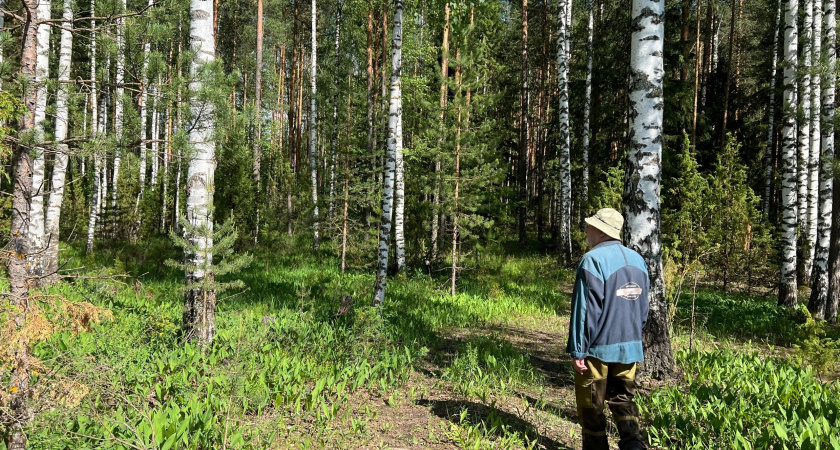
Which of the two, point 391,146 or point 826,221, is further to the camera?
point 826,221

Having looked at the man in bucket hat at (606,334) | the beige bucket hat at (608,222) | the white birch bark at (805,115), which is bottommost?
the man in bucket hat at (606,334)

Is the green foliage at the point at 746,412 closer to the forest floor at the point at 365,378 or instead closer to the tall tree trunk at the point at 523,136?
the forest floor at the point at 365,378

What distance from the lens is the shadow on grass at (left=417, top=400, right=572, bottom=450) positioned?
402 centimetres

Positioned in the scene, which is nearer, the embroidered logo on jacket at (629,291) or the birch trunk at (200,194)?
the embroidered logo on jacket at (629,291)

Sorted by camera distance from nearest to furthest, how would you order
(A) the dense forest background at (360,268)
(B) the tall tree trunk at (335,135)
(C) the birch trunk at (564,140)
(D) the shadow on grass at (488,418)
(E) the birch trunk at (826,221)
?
1. (A) the dense forest background at (360,268)
2. (D) the shadow on grass at (488,418)
3. (E) the birch trunk at (826,221)
4. (B) the tall tree trunk at (335,135)
5. (C) the birch trunk at (564,140)

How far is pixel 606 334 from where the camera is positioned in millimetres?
3408

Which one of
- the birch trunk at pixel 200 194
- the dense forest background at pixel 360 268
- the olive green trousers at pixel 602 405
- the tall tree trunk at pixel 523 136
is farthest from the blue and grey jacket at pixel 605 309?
the tall tree trunk at pixel 523 136

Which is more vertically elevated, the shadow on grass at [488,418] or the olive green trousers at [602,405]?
the olive green trousers at [602,405]

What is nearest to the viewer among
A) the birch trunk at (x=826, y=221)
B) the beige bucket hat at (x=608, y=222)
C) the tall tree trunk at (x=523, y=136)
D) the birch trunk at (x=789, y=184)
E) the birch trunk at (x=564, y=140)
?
the beige bucket hat at (x=608, y=222)

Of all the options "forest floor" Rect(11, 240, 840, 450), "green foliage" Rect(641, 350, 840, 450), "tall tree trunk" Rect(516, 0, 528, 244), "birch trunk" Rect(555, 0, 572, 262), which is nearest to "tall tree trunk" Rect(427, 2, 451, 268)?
"forest floor" Rect(11, 240, 840, 450)

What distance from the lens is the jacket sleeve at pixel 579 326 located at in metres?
3.35

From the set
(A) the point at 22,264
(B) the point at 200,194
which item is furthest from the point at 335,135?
(A) the point at 22,264

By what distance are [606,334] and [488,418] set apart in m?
1.46

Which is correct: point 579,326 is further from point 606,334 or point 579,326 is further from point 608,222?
point 608,222
